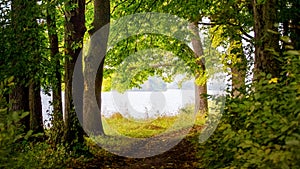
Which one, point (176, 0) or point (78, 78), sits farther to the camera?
point (176, 0)

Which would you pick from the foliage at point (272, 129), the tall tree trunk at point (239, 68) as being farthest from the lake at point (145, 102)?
the foliage at point (272, 129)

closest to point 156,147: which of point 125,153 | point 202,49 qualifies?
point 125,153

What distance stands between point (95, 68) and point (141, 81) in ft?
28.9

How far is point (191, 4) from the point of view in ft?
47.8

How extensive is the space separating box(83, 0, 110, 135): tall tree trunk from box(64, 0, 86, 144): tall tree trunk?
82 cm

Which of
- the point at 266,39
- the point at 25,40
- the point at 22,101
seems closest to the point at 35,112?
the point at 22,101

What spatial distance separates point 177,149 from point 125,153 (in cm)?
202

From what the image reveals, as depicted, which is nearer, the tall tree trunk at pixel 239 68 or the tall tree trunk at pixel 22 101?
the tall tree trunk at pixel 239 68

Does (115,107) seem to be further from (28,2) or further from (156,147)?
(28,2)

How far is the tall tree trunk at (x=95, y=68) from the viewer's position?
1389cm

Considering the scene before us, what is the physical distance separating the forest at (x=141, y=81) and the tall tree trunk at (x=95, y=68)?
34 mm

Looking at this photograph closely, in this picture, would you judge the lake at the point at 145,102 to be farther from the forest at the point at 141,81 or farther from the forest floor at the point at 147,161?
the forest floor at the point at 147,161

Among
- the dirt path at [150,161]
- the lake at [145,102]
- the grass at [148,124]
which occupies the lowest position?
the dirt path at [150,161]

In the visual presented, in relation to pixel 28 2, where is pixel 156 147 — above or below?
below
